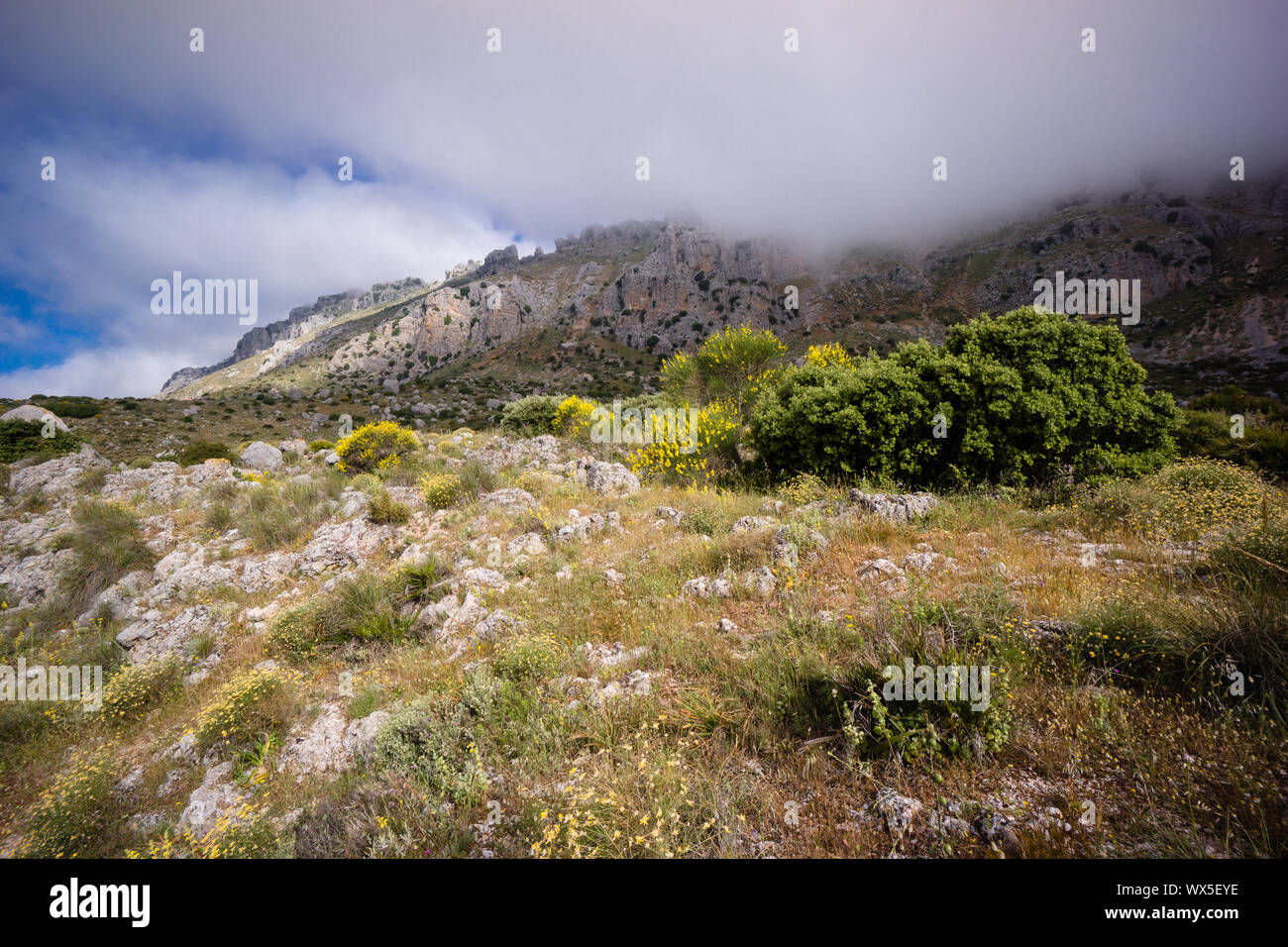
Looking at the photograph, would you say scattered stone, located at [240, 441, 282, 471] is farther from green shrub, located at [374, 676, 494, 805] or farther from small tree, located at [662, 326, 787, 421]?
green shrub, located at [374, 676, 494, 805]

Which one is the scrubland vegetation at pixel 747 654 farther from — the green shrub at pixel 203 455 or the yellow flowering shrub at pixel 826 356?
the green shrub at pixel 203 455

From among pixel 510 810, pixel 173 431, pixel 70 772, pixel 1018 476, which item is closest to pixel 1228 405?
pixel 1018 476

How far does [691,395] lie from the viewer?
17.9m

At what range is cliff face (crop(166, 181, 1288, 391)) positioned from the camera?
144 ft

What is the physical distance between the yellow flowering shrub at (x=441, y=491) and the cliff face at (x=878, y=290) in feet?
146

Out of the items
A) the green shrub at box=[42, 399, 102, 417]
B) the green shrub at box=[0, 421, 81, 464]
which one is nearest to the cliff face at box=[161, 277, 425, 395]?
the green shrub at box=[42, 399, 102, 417]

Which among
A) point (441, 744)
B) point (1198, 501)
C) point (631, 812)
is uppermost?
point (1198, 501)

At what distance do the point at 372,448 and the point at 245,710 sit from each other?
1134 cm

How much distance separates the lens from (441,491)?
28.9 feet

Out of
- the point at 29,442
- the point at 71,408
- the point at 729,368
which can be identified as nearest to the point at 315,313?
the point at 71,408

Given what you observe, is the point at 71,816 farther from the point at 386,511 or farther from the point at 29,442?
the point at 29,442

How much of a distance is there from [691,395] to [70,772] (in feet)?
56.0
